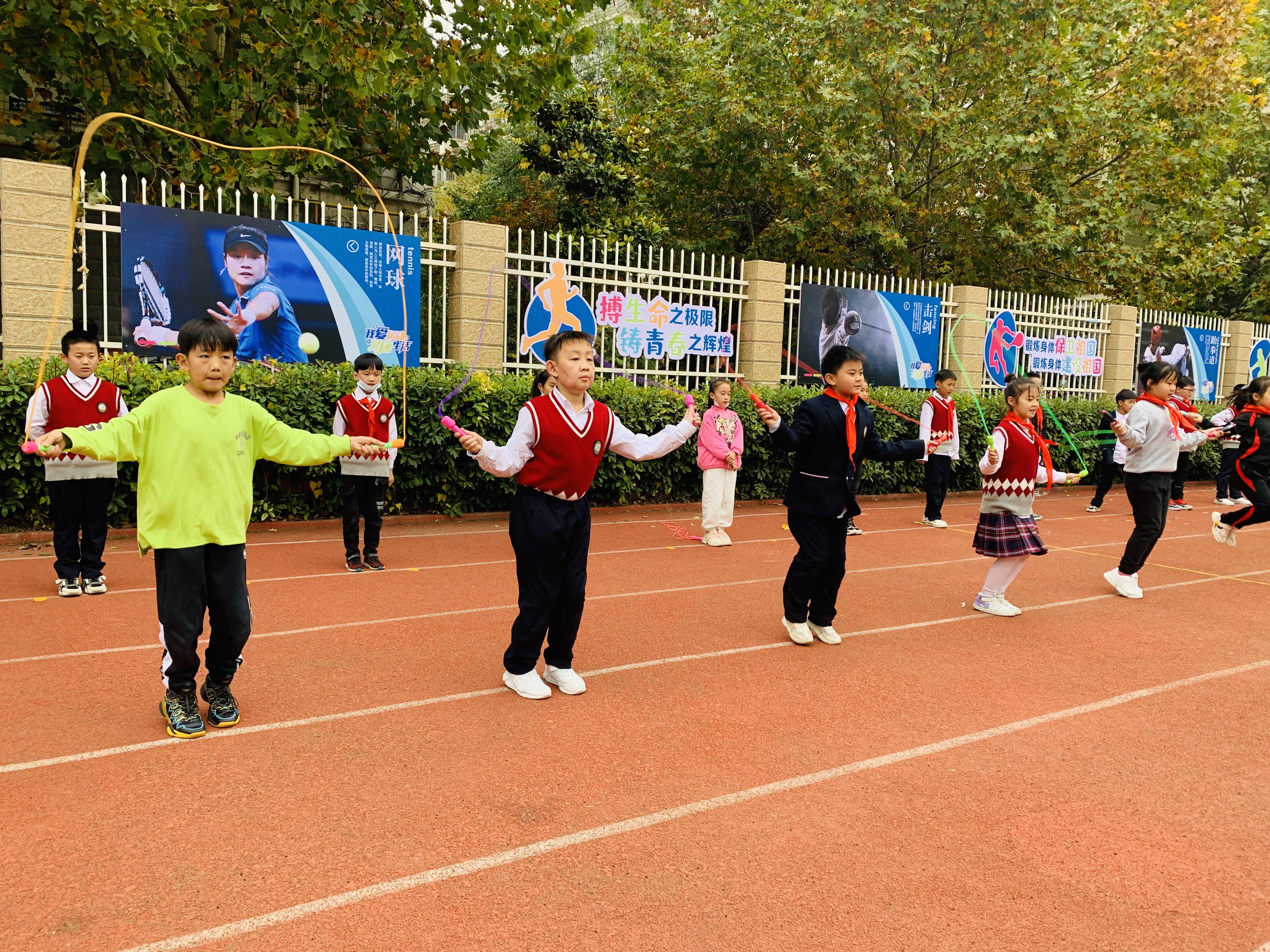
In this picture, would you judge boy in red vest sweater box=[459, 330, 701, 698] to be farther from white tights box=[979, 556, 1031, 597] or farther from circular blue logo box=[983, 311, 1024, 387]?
circular blue logo box=[983, 311, 1024, 387]

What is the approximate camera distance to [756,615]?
255 inches

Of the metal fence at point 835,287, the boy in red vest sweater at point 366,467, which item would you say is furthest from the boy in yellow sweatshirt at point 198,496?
the metal fence at point 835,287

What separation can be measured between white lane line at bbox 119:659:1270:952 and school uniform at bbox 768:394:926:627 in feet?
4.93

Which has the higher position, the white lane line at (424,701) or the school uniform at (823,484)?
the school uniform at (823,484)

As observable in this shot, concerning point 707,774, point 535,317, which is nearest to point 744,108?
point 535,317

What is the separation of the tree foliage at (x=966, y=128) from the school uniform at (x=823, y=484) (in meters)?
11.2

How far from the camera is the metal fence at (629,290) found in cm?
1162

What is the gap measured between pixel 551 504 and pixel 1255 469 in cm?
665

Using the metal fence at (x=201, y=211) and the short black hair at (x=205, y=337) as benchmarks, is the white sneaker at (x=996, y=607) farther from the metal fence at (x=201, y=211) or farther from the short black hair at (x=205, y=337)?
the metal fence at (x=201, y=211)

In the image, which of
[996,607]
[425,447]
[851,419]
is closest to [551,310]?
[425,447]

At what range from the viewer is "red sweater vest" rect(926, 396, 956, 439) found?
11148 millimetres

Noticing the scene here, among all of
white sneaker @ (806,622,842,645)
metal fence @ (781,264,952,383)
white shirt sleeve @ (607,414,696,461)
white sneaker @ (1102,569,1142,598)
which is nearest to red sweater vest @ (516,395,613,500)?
white shirt sleeve @ (607,414,696,461)

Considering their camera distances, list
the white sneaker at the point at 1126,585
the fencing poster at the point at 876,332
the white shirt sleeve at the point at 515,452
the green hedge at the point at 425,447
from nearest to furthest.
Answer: the white shirt sleeve at the point at 515,452 < the white sneaker at the point at 1126,585 < the green hedge at the point at 425,447 < the fencing poster at the point at 876,332

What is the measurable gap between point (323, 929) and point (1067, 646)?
4.81 m
